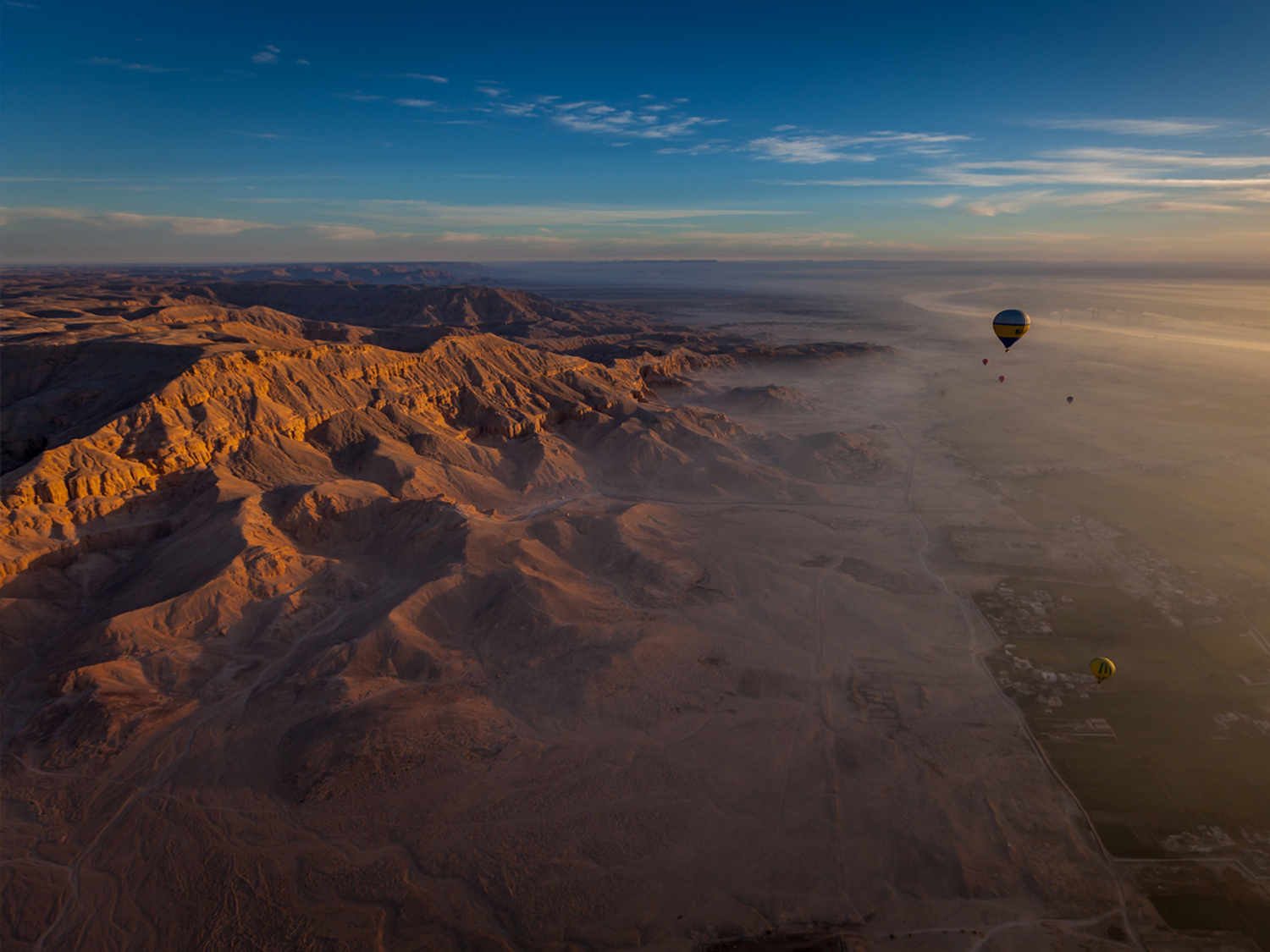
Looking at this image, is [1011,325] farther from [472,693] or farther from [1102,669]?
[472,693]

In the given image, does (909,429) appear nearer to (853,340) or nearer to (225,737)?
(225,737)

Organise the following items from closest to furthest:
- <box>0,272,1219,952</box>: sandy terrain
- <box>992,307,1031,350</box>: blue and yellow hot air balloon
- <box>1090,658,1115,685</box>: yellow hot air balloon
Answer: <box>0,272,1219,952</box>: sandy terrain, <box>1090,658,1115,685</box>: yellow hot air balloon, <box>992,307,1031,350</box>: blue and yellow hot air balloon

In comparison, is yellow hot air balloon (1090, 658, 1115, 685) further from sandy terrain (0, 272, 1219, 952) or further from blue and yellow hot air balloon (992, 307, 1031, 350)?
blue and yellow hot air balloon (992, 307, 1031, 350)

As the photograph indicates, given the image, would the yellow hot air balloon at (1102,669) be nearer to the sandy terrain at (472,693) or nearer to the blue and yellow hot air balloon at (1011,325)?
the sandy terrain at (472,693)

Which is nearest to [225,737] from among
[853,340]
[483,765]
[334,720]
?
[334,720]

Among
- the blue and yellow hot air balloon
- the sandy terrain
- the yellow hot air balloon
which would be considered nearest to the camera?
the sandy terrain

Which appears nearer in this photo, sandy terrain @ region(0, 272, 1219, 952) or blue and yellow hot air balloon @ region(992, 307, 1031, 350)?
sandy terrain @ region(0, 272, 1219, 952)


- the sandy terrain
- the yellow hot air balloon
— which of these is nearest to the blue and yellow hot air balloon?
the sandy terrain
